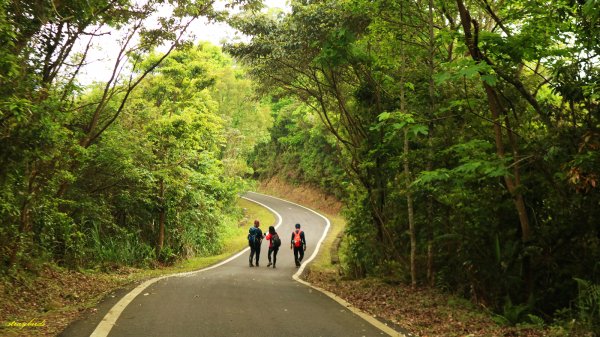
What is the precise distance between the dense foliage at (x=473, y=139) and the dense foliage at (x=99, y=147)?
155 inches

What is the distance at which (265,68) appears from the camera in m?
13.9

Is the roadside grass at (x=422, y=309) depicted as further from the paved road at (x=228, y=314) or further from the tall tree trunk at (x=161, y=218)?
the tall tree trunk at (x=161, y=218)

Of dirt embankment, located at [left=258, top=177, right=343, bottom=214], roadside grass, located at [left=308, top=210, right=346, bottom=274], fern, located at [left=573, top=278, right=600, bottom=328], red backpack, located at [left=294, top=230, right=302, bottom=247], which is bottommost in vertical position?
roadside grass, located at [left=308, top=210, right=346, bottom=274]

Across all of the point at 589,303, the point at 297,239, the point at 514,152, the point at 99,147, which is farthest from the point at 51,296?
the point at 297,239

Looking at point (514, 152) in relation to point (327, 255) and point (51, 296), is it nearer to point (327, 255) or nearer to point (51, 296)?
point (51, 296)

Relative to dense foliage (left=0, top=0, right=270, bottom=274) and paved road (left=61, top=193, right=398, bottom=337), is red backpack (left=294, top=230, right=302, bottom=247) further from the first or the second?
paved road (left=61, top=193, right=398, bottom=337)

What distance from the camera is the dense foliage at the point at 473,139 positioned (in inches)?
260

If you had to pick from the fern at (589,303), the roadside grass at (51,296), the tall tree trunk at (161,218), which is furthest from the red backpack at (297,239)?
the fern at (589,303)

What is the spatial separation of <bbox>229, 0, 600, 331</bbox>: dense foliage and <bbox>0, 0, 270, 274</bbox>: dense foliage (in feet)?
12.9

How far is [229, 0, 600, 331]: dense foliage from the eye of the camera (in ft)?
21.6

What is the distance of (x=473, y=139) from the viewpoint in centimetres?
833

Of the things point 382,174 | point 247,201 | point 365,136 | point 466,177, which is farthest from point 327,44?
point 247,201

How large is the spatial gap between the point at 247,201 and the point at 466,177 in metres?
43.0

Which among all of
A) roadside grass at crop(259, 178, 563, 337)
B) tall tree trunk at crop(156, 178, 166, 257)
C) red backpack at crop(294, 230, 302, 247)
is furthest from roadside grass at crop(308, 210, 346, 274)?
tall tree trunk at crop(156, 178, 166, 257)
